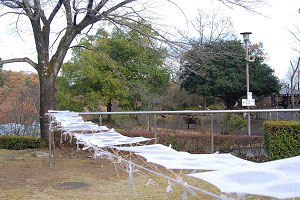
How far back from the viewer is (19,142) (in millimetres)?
9984

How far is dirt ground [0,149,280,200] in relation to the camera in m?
4.42

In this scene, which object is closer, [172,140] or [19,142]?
[172,140]

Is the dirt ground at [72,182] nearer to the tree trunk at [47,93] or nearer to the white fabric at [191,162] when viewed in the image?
the white fabric at [191,162]

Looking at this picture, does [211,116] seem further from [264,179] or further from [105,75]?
[105,75]

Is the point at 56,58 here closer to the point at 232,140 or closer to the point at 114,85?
the point at 232,140

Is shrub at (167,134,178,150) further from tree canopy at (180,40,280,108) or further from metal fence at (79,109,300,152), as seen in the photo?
tree canopy at (180,40,280,108)

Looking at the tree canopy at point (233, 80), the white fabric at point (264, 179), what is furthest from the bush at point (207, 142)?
the tree canopy at point (233, 80)

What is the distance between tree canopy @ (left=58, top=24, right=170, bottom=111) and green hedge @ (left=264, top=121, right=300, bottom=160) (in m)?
9.93

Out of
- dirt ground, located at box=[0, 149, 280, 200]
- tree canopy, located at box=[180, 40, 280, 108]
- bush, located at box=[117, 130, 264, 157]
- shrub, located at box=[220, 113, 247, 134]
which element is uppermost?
tree canopy, located at box=[180, 40, 280, 108]

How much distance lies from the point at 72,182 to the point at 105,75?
11840mm

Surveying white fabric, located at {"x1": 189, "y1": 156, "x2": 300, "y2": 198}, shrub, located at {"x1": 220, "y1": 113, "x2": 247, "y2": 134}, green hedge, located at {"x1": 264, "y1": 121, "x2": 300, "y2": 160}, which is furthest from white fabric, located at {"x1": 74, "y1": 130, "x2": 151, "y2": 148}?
shrub, located at {"x1": 220, "y1": 113, "x2": 247, "y2": 134}

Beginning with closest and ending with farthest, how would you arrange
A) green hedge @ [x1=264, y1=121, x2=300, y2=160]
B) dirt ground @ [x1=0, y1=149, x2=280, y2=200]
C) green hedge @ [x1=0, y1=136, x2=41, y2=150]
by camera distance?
dirt ground @ [x1=0, y1=149, x2=280, y2=200]
green hedge @ [x1=264, y1=121, x2=300, y2=160]
green hedge @ [x1=0, y1=136, x2=41, y2=150]

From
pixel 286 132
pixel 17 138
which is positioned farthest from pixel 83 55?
pixel 286 132

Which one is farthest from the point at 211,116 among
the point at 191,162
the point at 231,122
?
the point at 191,162
